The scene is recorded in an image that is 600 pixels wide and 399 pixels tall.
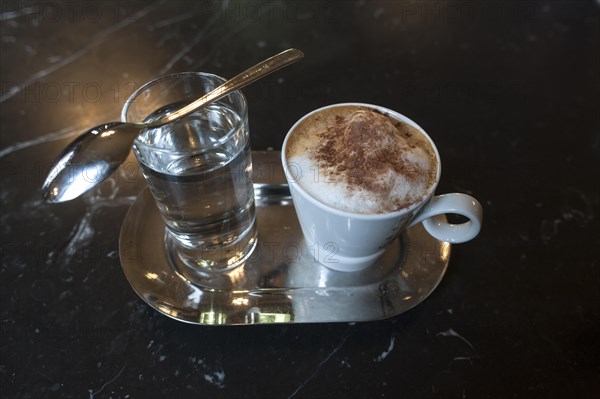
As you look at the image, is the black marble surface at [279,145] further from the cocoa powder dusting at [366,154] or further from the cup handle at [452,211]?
the cocoa powder dusting at [366,154]

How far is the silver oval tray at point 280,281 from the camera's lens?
0.60m

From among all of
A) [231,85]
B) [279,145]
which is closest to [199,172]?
[231,85]

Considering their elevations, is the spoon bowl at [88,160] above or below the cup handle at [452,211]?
above

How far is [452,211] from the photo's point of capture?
546 millimetres

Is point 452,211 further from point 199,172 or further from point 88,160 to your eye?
point 88,160

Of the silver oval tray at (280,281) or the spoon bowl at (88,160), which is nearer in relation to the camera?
the spoon bowl at (88,160)

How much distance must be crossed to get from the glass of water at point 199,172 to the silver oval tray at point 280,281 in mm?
26

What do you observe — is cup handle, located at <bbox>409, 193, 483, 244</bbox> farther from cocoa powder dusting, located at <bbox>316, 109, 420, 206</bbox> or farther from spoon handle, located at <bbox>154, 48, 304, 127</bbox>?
spoon handle, located at <bbox>154, 48, 304, 127</bbox>

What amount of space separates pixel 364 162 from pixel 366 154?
10mm

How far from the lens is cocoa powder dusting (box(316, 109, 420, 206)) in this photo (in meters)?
0.54

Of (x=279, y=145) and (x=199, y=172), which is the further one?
(x=279, y=145)

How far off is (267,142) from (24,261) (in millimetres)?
417

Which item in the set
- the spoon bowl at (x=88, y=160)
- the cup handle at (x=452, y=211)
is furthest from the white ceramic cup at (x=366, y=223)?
the spoon bowl at (x=88, y=160)

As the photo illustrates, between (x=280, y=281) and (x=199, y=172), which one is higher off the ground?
(x=199, y=172)
